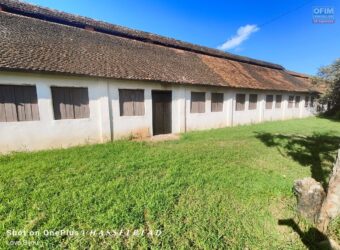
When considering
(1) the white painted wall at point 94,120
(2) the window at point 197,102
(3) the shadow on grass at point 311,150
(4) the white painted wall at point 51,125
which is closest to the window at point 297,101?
(3) the shadow on grass at point 311,150

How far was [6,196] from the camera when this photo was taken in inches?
134

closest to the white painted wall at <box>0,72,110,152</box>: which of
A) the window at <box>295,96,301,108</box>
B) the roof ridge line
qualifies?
the roof ridge line

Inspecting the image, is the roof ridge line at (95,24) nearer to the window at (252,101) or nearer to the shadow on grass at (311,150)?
the window at (252,101)

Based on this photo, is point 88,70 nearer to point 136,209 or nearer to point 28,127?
point 28,127

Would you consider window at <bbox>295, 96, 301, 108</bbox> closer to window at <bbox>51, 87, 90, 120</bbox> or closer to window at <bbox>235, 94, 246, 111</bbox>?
window at <bbox>235, 94, 246, 111</bbox>

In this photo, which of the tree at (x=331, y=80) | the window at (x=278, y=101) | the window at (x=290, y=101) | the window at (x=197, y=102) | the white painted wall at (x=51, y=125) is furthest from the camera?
the window at (x=290, y=101)

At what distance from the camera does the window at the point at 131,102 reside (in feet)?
26.5

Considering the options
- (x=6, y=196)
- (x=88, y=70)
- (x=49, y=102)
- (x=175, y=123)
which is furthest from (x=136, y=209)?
(x=175, y=123)

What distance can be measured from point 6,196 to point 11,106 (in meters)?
3.82

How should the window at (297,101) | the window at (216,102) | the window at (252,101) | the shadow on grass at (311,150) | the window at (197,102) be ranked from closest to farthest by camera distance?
the shadow on grass at (311,150) → the window at (197,102) → the window at (216,102) → the window at (252,101) → the window at (297,101)

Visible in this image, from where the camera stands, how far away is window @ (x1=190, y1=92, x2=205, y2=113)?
408 inches

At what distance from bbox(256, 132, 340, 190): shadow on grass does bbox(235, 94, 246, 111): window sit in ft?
12.2

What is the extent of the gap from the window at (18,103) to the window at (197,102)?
23.7 ft

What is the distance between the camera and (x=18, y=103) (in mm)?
6020
